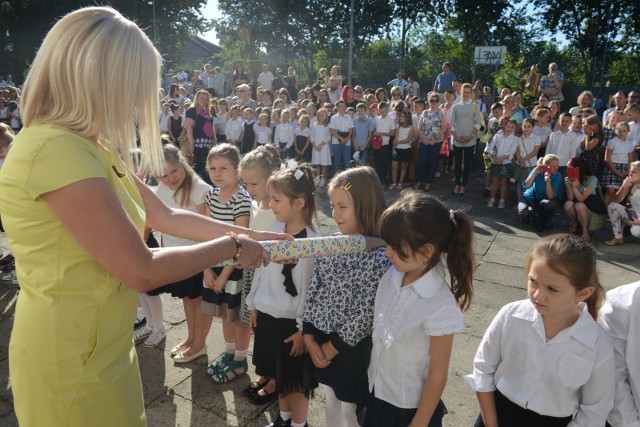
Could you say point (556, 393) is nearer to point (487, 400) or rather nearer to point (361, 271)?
point (487, 400)

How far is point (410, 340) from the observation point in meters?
2.01

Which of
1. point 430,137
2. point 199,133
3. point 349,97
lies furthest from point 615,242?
point 199,133

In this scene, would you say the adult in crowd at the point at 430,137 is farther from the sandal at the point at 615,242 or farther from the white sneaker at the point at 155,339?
the white sneaker at the point at 155,339

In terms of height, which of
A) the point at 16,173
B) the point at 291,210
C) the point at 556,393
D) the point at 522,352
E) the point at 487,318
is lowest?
the point at 487,318

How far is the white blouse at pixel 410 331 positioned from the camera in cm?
195

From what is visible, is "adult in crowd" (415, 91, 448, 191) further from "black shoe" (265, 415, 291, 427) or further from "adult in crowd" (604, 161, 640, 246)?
"black shoe" (265, 415, 291, 427)

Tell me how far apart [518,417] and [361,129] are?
29.0ft

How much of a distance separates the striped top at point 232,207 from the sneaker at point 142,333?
4.11 ft

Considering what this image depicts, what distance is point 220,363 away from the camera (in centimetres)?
344

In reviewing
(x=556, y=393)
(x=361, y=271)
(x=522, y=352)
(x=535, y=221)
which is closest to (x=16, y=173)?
(x=361, y=271)

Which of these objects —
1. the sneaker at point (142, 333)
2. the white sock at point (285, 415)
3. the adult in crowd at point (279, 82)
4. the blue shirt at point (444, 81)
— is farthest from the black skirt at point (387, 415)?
the adult in crowd at point (279, 82)

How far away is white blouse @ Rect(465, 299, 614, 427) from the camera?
5.93 ft

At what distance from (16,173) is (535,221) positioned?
7.15m

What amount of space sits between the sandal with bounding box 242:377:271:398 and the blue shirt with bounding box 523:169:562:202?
18.2ft
